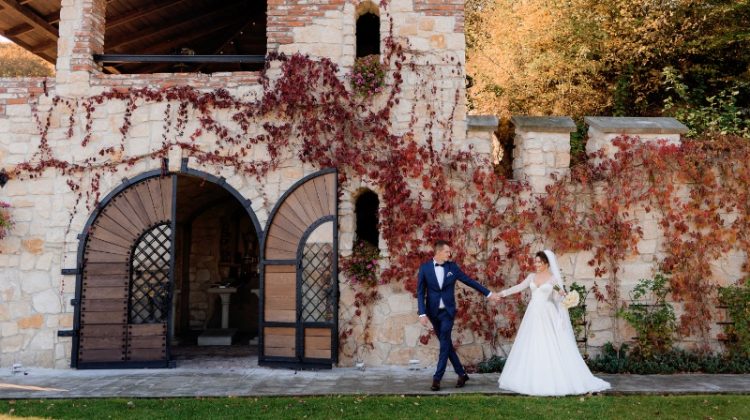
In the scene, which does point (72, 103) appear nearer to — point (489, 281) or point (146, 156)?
point (146, 156)

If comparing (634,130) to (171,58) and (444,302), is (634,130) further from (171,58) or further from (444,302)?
(171,58)

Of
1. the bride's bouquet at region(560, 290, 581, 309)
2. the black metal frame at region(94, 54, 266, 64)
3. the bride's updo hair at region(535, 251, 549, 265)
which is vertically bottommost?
the bride's bouquet at region(560, 290, 581, 309)

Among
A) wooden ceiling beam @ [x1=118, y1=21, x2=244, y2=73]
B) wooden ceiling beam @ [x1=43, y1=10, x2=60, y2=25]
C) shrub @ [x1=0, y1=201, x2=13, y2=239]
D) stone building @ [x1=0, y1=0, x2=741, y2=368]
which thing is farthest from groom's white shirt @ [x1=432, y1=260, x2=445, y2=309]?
wooden ceiling beam @ [x1=118, y1=21, x2=244, y2=73]

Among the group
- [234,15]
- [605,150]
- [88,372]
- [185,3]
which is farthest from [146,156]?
[605,150]

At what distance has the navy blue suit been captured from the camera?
582cm

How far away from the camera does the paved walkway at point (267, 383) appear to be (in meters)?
5.79

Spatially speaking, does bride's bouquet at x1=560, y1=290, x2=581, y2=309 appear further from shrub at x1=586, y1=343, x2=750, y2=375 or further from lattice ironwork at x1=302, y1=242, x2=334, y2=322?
lattice ironwork at x1=302, y1=242, x2=334, y2=322

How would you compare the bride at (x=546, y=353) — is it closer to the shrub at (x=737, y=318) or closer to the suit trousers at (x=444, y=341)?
the suit trousers at (x=444, y=341)

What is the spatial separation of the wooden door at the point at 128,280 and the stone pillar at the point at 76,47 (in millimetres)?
1730

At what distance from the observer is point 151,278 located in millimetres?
7652

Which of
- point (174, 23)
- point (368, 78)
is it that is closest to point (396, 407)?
point (368, 78)

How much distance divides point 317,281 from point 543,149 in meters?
3.58

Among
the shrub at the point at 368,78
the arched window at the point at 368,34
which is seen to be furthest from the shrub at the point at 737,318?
the arched window at the point at 368,34

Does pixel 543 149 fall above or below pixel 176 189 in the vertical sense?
above
